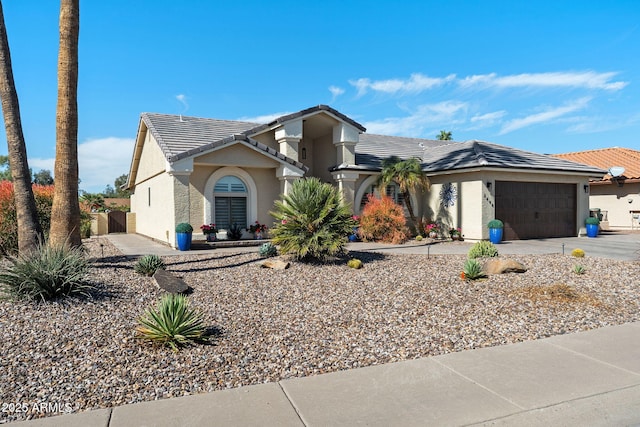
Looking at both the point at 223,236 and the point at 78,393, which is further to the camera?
the point at 223,236

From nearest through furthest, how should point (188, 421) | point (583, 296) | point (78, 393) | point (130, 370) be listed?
point (188, 421)
point (78, 393)
point (130, 370)
point (583, 296)

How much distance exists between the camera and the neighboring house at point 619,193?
81.9ft

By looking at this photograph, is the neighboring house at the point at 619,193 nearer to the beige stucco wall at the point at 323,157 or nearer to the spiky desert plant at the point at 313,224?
the beige stucco wall at the point at 323,157

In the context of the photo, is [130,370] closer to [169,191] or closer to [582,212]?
[169,191]

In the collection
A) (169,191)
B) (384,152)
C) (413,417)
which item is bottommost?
(413,417)

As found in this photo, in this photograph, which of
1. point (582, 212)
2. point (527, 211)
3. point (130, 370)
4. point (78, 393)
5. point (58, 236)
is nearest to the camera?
point (78, 393)

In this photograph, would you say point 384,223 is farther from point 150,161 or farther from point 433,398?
point 433,398

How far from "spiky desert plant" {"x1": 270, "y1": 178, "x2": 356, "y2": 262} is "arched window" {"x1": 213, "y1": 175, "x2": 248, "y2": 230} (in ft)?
18.6

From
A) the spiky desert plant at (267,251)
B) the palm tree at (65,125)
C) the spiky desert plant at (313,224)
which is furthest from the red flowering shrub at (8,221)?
the spiky desert plant at (313,224)

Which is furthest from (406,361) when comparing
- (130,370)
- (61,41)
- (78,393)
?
(61,41)

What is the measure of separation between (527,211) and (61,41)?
1824 centimetres

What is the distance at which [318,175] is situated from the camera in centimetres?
2175

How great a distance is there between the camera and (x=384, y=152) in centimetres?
2292

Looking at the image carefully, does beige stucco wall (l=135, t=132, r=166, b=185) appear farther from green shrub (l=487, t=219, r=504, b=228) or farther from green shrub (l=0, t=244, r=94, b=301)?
green shrub (l=487, t=219, r=504, b=228)
